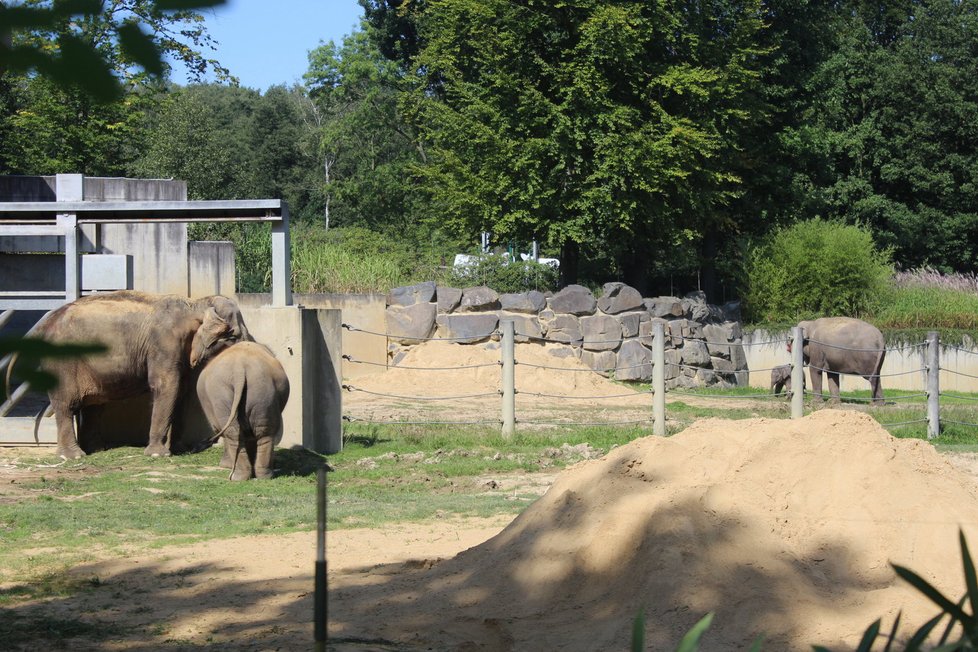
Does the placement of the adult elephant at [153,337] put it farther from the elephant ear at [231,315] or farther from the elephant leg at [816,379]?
the elephant leg at [816,379]

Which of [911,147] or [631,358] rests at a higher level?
[911,147]

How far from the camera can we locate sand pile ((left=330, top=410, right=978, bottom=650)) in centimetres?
553

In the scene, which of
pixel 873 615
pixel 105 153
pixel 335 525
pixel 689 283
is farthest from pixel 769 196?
pixel 873 615

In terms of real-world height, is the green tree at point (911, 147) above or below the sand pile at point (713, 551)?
above

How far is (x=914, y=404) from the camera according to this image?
1912 cm

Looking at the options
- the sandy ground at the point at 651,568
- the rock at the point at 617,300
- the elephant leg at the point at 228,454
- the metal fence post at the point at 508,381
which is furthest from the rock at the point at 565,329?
the sandy ground at the point at 651,568

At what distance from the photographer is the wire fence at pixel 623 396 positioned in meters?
14.5

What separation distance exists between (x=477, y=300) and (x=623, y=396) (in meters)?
6.26

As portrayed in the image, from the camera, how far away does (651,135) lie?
2508 centimetres

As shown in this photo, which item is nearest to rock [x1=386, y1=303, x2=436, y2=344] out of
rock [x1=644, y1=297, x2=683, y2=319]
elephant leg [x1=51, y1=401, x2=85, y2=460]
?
rock [x1=644, y1=297, x2=683, y2=319]

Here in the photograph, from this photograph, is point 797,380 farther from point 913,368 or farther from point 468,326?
point 913,368

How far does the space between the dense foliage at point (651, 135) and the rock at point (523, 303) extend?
2.98 m

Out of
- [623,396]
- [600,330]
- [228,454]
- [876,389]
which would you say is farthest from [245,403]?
[600,330]

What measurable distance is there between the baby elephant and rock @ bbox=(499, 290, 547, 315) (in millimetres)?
11720
